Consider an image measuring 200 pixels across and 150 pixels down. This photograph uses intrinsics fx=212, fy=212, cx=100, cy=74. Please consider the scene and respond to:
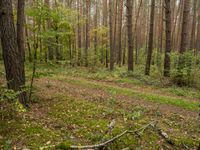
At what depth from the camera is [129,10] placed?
1541 cm

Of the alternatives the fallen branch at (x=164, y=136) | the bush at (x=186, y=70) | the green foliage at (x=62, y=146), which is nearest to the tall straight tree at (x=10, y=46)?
the green foliage at (x=62, y=146)

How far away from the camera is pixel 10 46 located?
18.8 ft

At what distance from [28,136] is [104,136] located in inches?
64.7

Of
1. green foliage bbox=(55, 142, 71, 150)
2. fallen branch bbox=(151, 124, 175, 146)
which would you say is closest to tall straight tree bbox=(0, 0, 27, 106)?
green foliage bbox=(55, 142, 71, 150)

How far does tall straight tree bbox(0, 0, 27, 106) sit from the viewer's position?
5520 mm

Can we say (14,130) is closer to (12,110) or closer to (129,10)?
(12,110)

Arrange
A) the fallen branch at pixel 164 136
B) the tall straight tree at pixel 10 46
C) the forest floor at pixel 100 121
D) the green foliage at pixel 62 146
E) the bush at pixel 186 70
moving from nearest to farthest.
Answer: the green foliage at pixel 62 146 < the forest floor at pixel 100 121 < the fallen branch at pixel 164 136 < the tall straight tree at pixel 10 46 < the bush at pixel 186 70

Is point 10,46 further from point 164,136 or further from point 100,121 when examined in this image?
point 164,136

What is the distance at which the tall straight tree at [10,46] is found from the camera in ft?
18.1

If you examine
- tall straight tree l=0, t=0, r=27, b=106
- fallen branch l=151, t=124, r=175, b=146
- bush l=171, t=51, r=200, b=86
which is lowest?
fallen branch l=151, t=124, r=175, b=146

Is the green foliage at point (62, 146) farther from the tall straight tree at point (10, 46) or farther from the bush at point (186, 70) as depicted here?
the bush at point (186, 70)

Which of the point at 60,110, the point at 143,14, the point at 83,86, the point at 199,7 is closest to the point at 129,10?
the point at 83,86

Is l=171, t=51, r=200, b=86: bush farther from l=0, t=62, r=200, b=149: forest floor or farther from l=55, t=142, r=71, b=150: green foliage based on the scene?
l=55, t=142, r=71, b=150: green foliage

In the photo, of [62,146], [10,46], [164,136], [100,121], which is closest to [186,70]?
[164,136]
